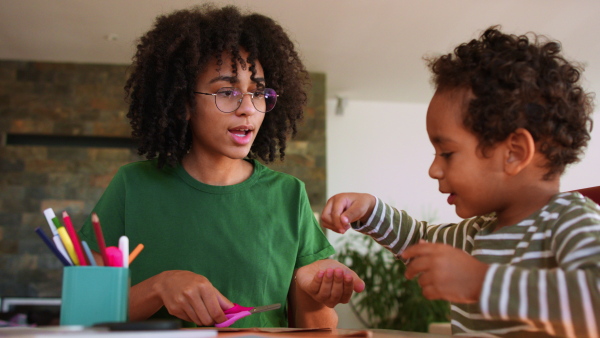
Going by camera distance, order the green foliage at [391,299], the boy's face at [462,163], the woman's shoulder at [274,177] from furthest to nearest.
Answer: the green foliage at [391,299]
the woman's shoulder at [274,177]
the boy's face at [462,163]

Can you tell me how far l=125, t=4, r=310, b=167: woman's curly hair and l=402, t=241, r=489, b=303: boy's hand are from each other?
0.70 metres

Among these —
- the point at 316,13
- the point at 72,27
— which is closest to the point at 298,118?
the point at 316,13

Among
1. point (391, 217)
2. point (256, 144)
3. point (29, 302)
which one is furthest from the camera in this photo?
point (29, 302)

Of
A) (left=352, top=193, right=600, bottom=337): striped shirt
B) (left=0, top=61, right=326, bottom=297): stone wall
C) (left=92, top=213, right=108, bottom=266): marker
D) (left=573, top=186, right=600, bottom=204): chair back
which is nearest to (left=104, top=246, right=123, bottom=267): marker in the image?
(left=92, top=213, right=108, bottom=266): marker

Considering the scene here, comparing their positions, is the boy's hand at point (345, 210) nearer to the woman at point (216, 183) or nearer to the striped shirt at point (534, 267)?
the striped shirt at point (534, 267)

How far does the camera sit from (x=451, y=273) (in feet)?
2.23

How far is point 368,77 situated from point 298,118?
3.74 m

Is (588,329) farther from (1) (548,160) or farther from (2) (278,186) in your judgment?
(2) (278,186)

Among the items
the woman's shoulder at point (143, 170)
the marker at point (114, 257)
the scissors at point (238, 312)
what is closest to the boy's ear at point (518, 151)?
the scissors at point (238, 312)

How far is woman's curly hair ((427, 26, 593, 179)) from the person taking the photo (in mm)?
837

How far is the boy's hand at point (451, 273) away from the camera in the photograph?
0.67 metres

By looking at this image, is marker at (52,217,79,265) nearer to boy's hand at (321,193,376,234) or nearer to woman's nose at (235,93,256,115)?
boy's hand at (321,193,376,234)

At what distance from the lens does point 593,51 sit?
15.1ft

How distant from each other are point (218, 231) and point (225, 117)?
24cm
